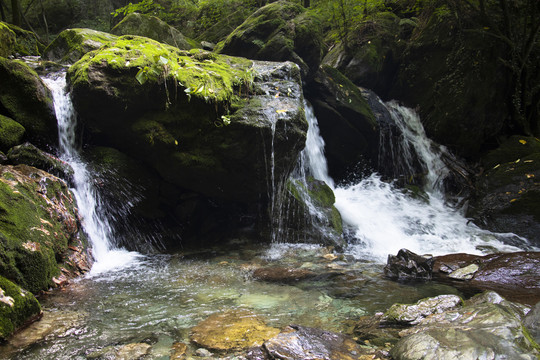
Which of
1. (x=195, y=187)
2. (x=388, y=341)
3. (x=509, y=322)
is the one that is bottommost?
(x=388, y=341)

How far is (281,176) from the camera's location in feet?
22.4

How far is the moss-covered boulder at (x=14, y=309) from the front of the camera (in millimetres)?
2617

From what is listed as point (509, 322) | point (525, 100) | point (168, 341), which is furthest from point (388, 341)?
point (525, 100)

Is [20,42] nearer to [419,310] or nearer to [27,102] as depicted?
[27,102]

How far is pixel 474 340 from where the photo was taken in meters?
2.24

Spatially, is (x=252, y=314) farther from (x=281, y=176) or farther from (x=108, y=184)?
(x=108, y=184)

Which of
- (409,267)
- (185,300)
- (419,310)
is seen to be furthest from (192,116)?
(419,310)

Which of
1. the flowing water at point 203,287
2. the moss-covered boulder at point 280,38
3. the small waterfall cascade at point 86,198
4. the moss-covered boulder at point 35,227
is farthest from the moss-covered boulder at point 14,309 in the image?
the moss-covered boulder at point 280,38

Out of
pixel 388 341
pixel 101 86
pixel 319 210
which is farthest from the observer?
pixel 319 210

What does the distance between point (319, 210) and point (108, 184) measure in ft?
14.5

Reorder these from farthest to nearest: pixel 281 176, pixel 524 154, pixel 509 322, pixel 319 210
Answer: pixel 524 154 < pixel 319 210 < pixel 281 176 < pixel 509 322

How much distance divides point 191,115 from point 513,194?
26.0ft

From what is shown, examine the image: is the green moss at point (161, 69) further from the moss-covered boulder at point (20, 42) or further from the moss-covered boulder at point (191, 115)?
the moss-covered boulder at point (20, 42)

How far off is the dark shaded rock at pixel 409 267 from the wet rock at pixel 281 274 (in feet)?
4.10
